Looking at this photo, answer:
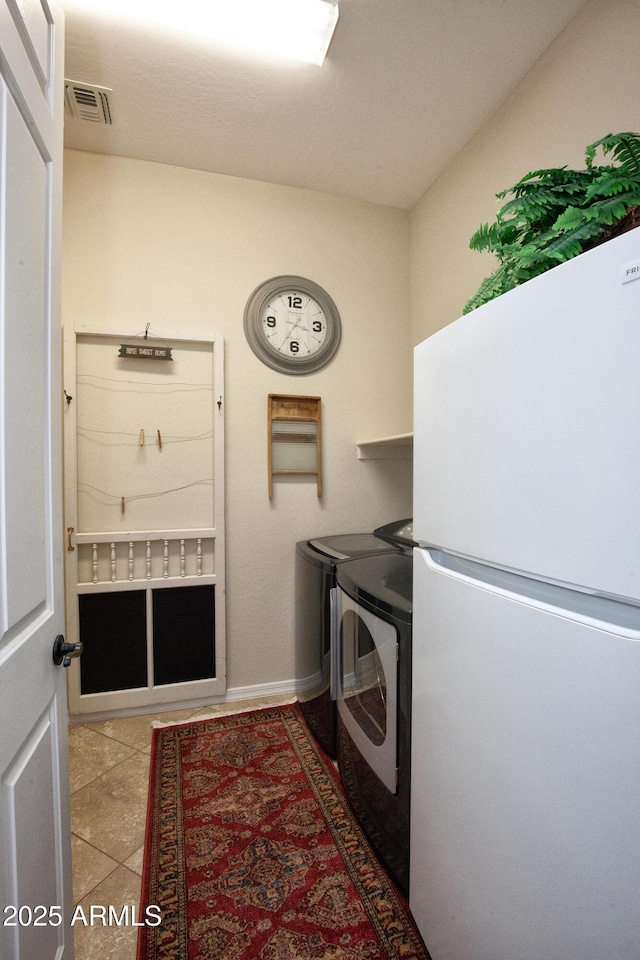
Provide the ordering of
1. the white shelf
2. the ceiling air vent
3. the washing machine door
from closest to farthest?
1. the washing machine door
2. the ceiling air vent
3. the white shelf

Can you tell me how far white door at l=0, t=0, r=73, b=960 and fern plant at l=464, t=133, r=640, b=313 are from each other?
33.9 inches

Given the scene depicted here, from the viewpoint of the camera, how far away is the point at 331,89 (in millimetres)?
1713

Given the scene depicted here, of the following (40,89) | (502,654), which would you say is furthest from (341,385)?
(502,654)

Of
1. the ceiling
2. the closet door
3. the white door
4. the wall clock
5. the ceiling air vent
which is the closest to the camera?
the white door

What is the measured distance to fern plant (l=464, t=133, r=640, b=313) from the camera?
681mm

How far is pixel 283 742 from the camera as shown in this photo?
193 centimetres

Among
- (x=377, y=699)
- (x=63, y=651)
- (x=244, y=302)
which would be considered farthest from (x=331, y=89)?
(x=377, y=699)

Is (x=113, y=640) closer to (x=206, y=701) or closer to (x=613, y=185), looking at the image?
(x=206, y=701)

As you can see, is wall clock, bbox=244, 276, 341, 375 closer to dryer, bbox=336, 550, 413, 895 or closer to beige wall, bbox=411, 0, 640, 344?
beige wall, bbox=411, 0, 640, 344

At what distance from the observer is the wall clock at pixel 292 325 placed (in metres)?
2.30

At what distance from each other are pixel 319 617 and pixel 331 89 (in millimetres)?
2191

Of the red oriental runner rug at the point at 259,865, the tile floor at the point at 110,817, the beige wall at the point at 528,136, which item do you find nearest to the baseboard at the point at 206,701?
the tile floor at the point at 110,817

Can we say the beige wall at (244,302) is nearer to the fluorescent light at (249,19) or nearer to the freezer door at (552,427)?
the fluorescent light at (249,19)

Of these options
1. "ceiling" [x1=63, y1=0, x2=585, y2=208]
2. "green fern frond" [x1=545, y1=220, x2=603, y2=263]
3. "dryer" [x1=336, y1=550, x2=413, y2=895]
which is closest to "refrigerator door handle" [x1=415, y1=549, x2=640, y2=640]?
"dryer" [x1=336, y1=550, x2=413, y2=895]
